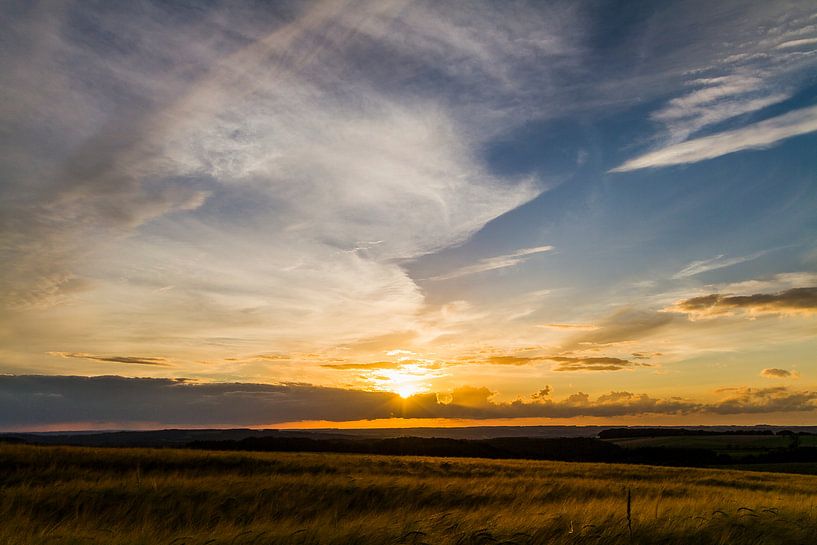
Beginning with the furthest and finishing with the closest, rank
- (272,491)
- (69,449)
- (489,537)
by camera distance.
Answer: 1. (69,449)
2. (272,491)
3. (489,537)

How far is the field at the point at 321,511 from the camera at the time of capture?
5500 millimetres

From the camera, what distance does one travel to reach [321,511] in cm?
966

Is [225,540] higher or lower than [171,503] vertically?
higher

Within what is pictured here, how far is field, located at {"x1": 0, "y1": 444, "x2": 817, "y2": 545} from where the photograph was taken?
18.0 feet

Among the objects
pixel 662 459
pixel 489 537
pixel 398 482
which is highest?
pixel 489 537

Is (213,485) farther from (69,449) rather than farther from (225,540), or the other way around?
(69,449)

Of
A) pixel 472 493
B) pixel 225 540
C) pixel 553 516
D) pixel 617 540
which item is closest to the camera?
pixel 225 540

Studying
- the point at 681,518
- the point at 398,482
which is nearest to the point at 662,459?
the point at 398,482

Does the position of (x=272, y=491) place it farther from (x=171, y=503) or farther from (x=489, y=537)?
(x=489, y=537)

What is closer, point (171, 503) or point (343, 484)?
point (171, 503)

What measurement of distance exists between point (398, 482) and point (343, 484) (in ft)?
4.90

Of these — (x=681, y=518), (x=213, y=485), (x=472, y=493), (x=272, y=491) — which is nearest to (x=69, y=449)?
(x=213, y=485)

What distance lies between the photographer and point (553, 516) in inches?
264

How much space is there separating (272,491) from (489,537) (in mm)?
7297
